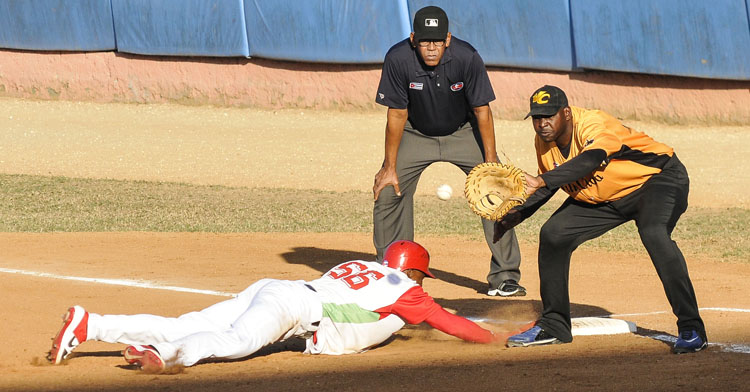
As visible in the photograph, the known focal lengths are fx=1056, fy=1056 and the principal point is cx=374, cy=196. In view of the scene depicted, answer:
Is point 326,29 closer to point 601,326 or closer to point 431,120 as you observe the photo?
point 431,120

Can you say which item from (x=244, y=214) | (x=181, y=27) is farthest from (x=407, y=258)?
(x=181, y=27)

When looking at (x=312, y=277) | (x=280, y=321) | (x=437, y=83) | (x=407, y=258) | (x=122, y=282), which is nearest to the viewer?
(x=280, y=321)

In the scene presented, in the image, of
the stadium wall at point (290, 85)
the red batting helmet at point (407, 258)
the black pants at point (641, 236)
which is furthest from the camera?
the stadium wall at point (290, 85)

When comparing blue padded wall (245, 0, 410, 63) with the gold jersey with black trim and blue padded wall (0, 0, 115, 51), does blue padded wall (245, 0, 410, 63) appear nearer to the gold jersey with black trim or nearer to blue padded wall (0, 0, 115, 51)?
blue padded wall (0, 0, 115, 51)

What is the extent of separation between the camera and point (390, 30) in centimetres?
1939

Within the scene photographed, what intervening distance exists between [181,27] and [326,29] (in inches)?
130

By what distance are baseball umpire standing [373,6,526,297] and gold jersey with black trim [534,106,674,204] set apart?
1.71 metres

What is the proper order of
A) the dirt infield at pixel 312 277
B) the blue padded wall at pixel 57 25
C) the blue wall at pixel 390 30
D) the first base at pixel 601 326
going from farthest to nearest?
1. the blue padded wall at pixel 57 25
2. the blue wall at pixel 390 30
3. the first base at pixel 601 326
4. the dirt infield at pixel 312 277

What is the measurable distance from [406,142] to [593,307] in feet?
6.38

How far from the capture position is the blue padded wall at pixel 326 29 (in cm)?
1944

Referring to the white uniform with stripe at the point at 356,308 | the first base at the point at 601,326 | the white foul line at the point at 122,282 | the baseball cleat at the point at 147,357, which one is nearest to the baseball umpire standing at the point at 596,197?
the first base at the point at 601,326

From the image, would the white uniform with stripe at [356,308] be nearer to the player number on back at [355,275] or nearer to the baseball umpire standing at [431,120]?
the player number on back at [355,275]

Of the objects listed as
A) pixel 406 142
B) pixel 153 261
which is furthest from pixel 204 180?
pixel 406 142

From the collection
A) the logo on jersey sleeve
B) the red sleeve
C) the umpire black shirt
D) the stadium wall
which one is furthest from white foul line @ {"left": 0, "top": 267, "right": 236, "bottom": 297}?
the stadium wall
